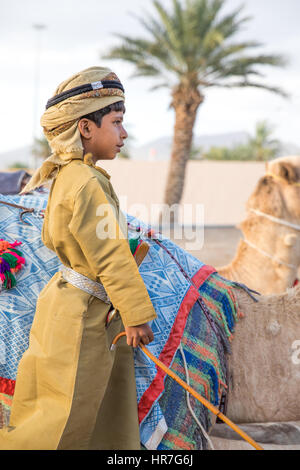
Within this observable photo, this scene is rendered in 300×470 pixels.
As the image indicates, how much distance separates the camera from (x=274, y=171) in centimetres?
448

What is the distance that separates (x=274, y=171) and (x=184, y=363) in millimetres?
2633

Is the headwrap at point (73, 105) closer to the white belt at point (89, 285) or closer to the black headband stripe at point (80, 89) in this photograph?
the black headband stripe at point (80, 89)

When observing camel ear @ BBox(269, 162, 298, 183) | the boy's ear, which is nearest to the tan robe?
the boy's ear

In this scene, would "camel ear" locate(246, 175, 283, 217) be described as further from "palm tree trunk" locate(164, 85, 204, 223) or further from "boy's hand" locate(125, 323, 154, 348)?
"palm tree trunk" locate(164, 85, 204, 223)

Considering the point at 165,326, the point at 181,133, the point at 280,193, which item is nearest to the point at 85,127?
the point at 165,326

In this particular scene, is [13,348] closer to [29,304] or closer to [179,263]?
[29,304]

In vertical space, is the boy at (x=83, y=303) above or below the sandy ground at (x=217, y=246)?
above

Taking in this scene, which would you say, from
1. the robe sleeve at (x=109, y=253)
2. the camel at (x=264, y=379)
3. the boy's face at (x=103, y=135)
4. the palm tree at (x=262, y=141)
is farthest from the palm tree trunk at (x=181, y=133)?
the palm tree at (x=262, y=141)

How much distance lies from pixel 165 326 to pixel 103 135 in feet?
2.92

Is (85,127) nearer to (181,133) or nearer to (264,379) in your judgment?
(264,379)

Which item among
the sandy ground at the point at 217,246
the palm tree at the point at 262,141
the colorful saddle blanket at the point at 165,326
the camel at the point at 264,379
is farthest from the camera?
the palm tree at the point at 262,141

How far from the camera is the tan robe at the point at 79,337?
185 centimetres

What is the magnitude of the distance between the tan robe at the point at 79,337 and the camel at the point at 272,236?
7.91 feet
